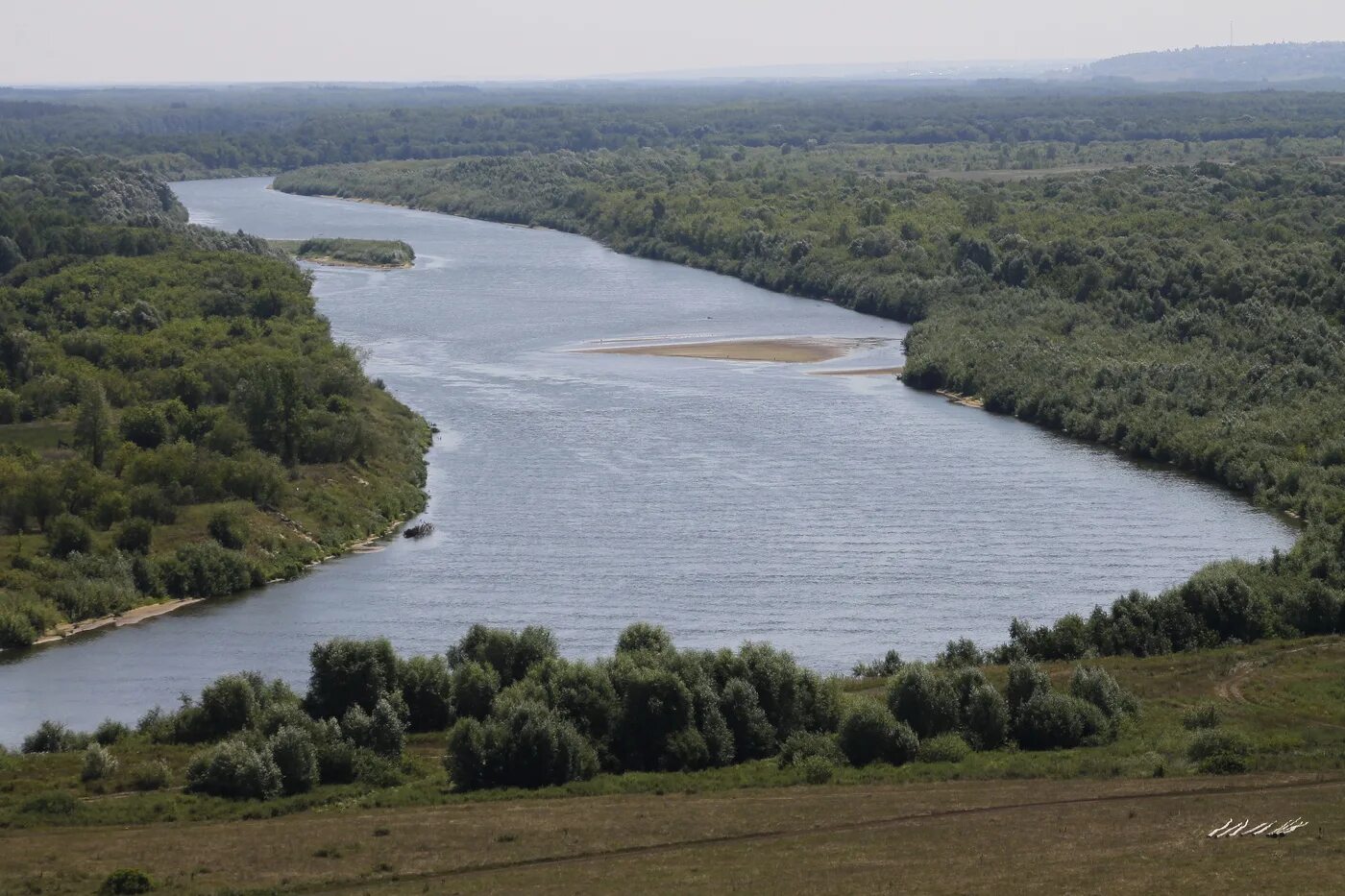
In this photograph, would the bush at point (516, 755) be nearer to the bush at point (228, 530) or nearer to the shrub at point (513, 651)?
the shrub at point (513, 651)

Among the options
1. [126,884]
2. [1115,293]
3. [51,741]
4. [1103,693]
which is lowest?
[51,741]

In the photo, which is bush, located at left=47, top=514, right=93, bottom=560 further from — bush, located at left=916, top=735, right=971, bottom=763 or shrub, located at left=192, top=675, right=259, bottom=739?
bush, located at left=916, top=735, right=971, bottom=763

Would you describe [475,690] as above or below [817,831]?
below

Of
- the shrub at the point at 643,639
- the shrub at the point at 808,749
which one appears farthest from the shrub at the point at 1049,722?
the shrub at the point at 643,639

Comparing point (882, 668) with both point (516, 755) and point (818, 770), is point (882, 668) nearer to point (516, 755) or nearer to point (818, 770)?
point (818, 770)

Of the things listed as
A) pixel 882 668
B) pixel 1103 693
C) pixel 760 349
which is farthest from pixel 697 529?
pixel 760 349

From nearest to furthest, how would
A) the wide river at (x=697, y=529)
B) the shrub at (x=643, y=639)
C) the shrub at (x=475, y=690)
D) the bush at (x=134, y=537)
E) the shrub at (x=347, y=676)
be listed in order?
the shrub at (x=347, y=676) → the shrub at (x=475, y=690) → the shrub at (x=643, y=639) → the wide river at (x=697, y=529) → the bush at (x=134, y=537)

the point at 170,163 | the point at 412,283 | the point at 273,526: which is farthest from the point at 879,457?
the point at 170,163
